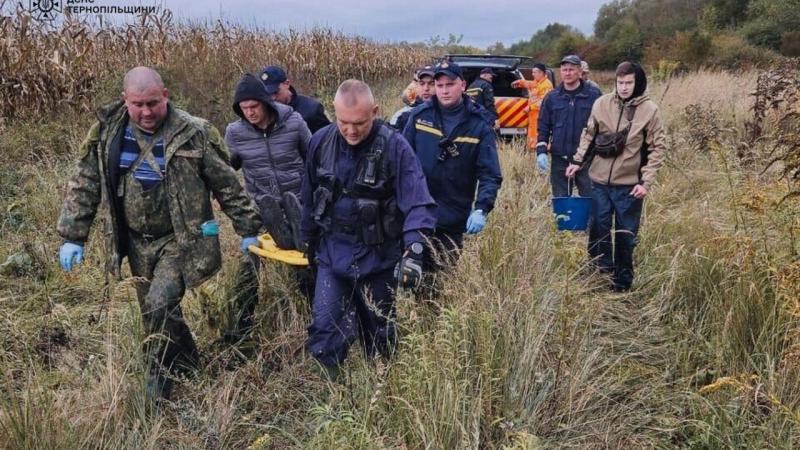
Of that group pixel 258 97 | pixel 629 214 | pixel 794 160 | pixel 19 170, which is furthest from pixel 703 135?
pixel 19 170

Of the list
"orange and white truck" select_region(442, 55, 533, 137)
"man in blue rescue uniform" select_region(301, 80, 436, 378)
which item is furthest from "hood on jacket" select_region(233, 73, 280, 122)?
"orange and white truck" select_region(442, 55, 533, 137)

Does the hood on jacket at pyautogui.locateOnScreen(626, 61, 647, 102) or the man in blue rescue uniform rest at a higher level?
the hood on jacket at pyautogui.locateOnScreen(626, 61, 647, 102)

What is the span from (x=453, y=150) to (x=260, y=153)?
4.27ft

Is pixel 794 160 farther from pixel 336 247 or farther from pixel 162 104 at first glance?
pixel 162 104

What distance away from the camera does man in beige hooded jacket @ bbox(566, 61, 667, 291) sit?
439 cm

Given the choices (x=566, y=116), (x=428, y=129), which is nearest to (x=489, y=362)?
(x=428, y=129)

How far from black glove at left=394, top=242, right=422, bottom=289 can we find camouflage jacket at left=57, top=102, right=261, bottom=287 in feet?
3.52

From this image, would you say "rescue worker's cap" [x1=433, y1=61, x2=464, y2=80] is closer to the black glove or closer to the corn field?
the black glove

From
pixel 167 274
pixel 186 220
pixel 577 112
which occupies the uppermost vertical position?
pixel 577 112

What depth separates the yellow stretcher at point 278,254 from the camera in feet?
11.2

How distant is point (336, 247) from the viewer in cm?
315

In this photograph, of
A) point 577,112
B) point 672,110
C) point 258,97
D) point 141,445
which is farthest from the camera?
point 672,110

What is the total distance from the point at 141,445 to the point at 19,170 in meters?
5.41

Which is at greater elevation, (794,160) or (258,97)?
(258,97)
